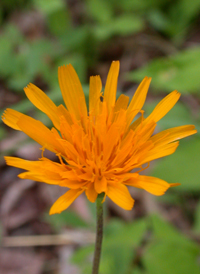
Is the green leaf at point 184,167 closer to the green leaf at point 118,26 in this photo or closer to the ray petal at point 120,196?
the ray petal at point 120,196

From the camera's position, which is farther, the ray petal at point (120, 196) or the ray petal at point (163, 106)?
the ray petal at point (163, 106)

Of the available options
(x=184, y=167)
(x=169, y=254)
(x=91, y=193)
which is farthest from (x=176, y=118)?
(x=91, y=193)

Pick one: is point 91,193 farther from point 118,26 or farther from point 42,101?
point 118,26

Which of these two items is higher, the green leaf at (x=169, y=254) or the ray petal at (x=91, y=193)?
the ray petal at (x=91, y=193)

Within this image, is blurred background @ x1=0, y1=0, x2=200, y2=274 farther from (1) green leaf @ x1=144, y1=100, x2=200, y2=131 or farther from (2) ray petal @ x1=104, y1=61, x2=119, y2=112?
(2) ray petal @ x1=104, y1=61, x2=119, y2=112

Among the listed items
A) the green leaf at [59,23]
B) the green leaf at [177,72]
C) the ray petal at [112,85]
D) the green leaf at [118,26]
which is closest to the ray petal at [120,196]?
the ray petal at [112,85]

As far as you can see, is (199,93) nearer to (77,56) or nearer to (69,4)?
(77,56)
